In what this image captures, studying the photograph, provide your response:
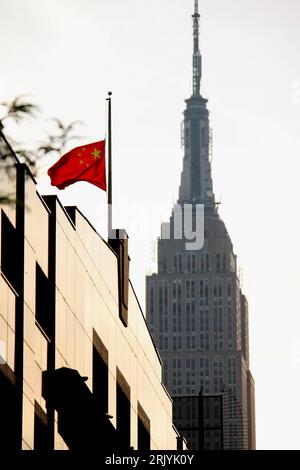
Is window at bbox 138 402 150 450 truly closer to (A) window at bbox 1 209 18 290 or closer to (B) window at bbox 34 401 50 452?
(B) window at bbox 34 401 50 452

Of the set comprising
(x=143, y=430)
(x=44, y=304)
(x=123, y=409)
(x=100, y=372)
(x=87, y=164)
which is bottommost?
(x=44, y=304)

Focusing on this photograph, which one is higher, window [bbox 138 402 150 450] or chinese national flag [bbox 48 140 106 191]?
chinese national flag [bbox 48 140 106 191]

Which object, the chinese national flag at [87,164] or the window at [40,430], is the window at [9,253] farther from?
the chinese national flag at [87,164]

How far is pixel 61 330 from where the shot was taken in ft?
173

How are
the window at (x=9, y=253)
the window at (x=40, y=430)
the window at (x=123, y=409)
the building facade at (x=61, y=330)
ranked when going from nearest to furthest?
1. the building facade at (x=61, y=330)
2. the window at (x=9, y=253)
3. the window at (x=40, y=430)
4. the window at (x=123, y=409)

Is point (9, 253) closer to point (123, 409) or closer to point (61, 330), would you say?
point (61, 330)

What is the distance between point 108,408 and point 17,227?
57.2 ft

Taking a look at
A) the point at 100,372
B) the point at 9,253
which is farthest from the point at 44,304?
the point at 100,372

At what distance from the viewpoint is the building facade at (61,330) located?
149 feet

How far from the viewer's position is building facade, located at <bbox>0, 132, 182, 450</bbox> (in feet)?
149

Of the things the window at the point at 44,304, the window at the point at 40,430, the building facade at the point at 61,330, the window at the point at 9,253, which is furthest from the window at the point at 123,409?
the window at the point at 9,253

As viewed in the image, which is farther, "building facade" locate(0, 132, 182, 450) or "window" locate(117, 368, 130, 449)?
"window" locate(117, 368, 130, 449)

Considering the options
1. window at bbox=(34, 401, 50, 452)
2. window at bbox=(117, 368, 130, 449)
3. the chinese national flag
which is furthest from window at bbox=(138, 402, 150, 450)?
window at bbox=(34, 401, 50, 452)
